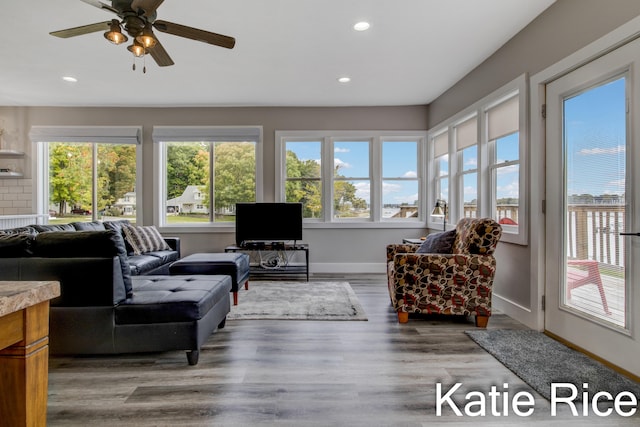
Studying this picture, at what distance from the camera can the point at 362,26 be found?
3.01 meters

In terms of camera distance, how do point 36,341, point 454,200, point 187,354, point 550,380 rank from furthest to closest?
point 454,200
point 187,354
point 550,380
point 36,341

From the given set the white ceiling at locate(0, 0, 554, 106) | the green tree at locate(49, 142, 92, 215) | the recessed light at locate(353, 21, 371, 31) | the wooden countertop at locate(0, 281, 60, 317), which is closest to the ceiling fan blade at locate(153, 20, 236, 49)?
the white ceiling at locate(0, 0, 554, 106)

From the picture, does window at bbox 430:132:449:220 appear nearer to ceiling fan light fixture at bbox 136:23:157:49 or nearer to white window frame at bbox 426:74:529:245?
white window frame at bbox 426:74:529:245

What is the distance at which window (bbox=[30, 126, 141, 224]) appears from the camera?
217 inches

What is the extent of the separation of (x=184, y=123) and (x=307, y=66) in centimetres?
256

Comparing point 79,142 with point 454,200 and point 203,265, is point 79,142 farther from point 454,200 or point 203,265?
point 454,200

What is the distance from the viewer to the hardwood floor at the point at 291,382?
→ 5.58 feet

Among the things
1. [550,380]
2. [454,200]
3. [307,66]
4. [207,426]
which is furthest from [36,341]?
[454,200]

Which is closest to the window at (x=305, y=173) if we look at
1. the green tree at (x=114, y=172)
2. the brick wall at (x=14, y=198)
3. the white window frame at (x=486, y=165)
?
the white window frame at (x=486, y=165)

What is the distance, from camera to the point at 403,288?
305 centimetres

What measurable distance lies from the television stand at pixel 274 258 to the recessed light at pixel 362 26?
9.44 ft

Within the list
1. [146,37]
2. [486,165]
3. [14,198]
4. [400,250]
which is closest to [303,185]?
[400,250]

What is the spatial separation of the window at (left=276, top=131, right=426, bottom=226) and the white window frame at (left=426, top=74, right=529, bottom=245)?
0.36m

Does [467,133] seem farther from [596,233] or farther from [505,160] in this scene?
[596,233]
